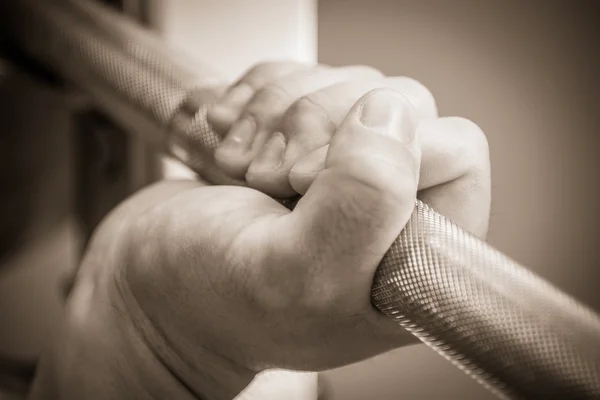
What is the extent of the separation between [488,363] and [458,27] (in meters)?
0.27

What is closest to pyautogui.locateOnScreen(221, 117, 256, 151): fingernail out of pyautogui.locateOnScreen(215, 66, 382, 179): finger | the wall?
pyautogui.locateOnScreen(215, 66, 382, 179): finger

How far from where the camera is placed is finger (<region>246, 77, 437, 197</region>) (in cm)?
25

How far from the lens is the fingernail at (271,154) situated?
258 mm

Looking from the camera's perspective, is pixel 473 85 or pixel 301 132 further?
pixel 473 85

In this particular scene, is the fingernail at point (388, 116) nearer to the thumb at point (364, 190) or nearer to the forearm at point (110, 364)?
the thumb at point (364, 190)

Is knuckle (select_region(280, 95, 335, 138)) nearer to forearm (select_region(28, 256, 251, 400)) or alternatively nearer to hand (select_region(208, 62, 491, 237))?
hand (select_region(208, 62, 491, 237))

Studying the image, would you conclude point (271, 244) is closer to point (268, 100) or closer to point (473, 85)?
point (268, 100)

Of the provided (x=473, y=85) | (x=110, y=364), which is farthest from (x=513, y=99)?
(x=110, y=364)

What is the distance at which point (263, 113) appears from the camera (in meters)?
0.28

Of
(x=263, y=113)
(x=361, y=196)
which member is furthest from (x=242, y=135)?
(x=361, y=196)

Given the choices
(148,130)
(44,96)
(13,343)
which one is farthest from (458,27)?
(13,343)

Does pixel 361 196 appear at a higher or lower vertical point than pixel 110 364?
higher

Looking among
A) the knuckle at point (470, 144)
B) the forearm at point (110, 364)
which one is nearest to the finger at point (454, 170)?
the knuckle at point (470, 144)

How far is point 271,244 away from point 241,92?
0.43 ft
